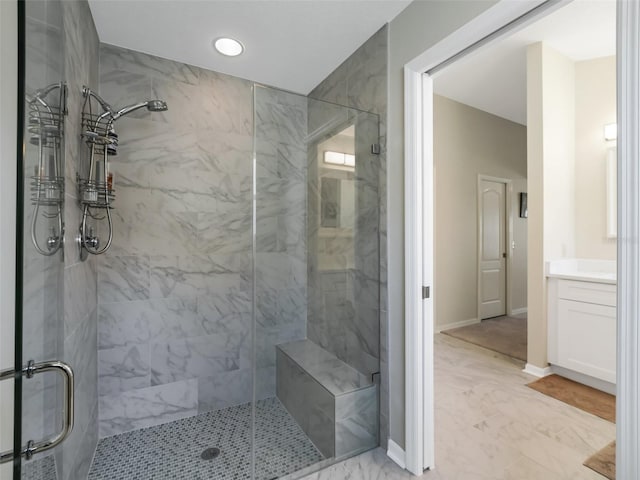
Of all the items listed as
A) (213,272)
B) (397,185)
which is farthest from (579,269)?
(213,272)

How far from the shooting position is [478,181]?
Answer: 4434 millimetres

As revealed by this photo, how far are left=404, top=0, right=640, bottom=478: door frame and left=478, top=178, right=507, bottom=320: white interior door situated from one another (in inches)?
130

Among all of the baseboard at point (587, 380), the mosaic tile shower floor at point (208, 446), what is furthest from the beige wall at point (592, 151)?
the mosaic tile shower floor at point (208, 446)

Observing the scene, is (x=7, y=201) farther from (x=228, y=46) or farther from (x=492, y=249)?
(x=492, y=249)

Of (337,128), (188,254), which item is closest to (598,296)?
(337,128)

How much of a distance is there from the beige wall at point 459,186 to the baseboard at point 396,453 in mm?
2573

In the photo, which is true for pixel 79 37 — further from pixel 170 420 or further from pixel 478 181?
pixel 478 181

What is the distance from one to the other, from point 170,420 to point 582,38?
4.62 meters

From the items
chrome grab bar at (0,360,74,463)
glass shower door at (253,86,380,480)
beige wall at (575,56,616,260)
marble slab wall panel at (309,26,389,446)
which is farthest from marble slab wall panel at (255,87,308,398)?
beige wall at (575,56,616,260)

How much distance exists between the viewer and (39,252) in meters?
0.77

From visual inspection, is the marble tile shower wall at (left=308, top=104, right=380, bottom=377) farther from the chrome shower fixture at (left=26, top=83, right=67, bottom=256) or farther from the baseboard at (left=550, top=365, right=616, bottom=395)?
the baseboard at (left=550, top=365, right=616, bottom=395)

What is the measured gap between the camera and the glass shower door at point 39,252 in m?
0.60

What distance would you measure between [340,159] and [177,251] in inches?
53.2

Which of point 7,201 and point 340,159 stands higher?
point 340,159
